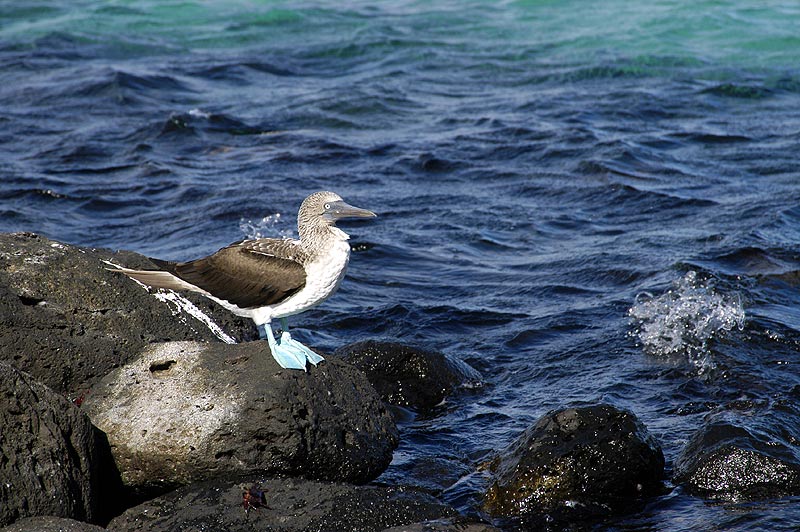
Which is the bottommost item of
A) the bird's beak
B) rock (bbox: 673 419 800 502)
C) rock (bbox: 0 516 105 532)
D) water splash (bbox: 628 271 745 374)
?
water splash (bbox: 628 271 745 374)

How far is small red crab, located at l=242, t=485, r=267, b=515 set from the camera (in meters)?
5.56

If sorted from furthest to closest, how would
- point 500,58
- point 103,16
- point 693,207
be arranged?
point 103,16 < point 500,58 < point 693,207

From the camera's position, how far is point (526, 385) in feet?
27.7

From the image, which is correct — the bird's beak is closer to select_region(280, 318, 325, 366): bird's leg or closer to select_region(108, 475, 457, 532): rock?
select_region(280, 318, 325, 366): bird's leg

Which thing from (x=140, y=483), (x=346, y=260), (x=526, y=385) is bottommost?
(x=526, y=385)

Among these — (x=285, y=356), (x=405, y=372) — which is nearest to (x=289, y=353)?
(x=285, y=356)

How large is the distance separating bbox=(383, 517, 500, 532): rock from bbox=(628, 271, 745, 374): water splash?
3764 mm

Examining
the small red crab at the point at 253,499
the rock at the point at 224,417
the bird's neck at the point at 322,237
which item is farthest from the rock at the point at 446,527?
the bird's neck at the point at 322,237

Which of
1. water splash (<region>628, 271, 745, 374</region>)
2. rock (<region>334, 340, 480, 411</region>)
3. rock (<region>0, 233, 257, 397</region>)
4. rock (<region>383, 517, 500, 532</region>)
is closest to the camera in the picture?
rock (<region>383, 517, 500, 532</region>)

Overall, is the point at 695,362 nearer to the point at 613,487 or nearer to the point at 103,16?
the point at 613,487

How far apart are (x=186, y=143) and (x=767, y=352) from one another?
982 cm

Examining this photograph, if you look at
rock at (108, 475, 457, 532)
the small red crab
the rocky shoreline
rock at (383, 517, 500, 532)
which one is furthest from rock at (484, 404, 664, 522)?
the small red crab

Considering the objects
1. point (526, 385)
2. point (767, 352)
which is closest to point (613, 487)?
point (526, 385)

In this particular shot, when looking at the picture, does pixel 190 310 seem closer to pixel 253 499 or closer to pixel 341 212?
pixel 341 212
